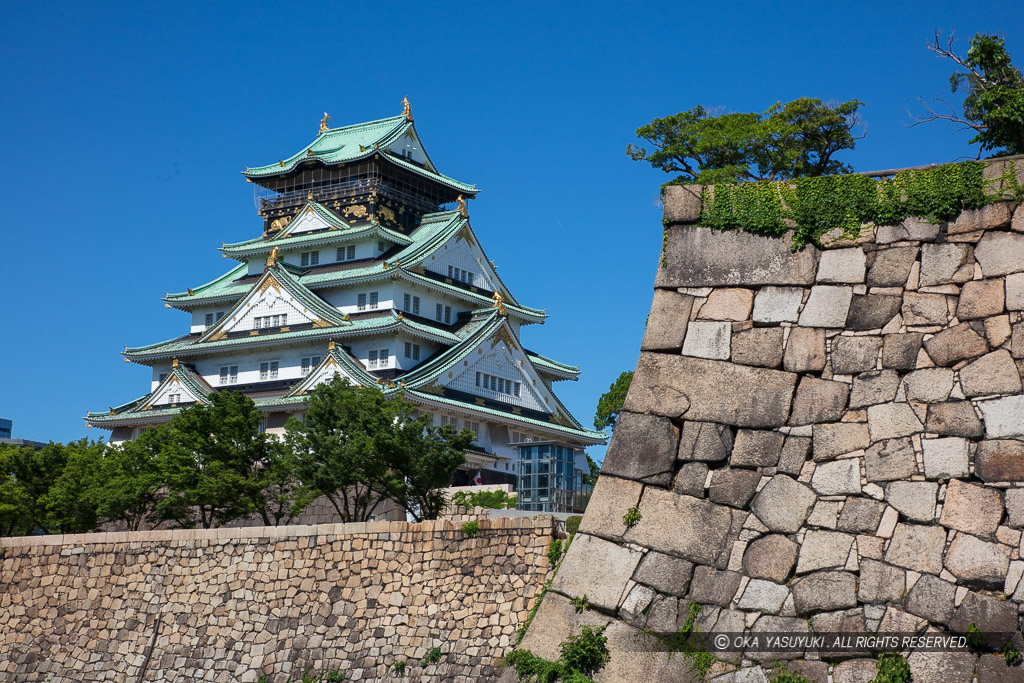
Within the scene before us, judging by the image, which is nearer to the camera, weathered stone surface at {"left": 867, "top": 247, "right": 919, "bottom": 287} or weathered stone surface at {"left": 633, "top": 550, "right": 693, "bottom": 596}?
weathered stone surface at {"left": 633, "top": 550, "right": 693, "bottom": 596}

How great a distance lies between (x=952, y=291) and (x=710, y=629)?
4.43m

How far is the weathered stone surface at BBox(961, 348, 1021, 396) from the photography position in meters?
11.7

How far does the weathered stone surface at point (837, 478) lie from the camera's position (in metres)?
12.1

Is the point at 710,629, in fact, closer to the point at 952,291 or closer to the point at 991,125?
the point at 952,291

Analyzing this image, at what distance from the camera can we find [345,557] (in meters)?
18.3

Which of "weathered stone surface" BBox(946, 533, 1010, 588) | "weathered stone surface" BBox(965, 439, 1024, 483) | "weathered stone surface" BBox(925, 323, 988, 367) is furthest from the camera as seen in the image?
"weathered stone surface" BBox(925, 323, 988, 367)

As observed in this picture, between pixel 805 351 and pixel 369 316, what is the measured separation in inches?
Answer: 1108

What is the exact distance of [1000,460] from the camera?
1155 centimetres

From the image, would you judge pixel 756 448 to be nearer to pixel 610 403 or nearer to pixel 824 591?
pixel 824 591

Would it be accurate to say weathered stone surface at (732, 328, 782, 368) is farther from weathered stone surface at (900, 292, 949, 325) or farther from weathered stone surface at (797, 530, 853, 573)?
weathered stone surface at (797, 530, 853, 573)

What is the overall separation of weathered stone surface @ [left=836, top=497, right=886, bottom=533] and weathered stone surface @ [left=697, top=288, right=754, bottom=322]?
2402 mm

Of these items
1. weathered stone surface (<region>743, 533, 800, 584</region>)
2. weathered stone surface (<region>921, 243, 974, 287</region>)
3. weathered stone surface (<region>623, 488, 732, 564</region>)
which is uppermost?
weathered stone surface (<region>921, 243, 974, 287</region>)

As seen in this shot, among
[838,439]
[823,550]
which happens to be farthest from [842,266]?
[823,550]

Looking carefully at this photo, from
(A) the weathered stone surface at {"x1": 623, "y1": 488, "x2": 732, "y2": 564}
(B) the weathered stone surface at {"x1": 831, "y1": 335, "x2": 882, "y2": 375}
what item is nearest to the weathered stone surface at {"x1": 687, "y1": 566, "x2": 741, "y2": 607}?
(A) the weathered stone surface at {"x1": 623, "y1": 488, "x2": 732, "y2": 564}
